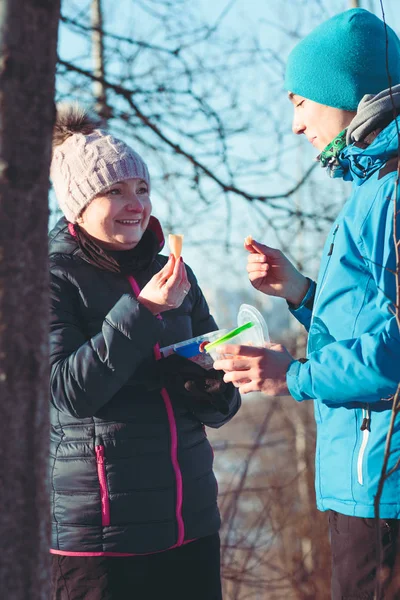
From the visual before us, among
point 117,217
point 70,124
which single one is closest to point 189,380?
point 117,217

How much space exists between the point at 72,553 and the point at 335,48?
1.64 m

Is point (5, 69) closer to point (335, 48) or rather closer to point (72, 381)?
point (72, 381)

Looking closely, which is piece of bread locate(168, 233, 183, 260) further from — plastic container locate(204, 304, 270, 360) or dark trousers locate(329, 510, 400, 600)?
dark trousers locate(329, 510, 400, 600)

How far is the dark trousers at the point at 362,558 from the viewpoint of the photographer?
1711 millimetres

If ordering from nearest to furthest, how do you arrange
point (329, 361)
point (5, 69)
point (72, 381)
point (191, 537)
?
point (5, 69) → point (329, 361) → point (72, 381) → point (191, 537)

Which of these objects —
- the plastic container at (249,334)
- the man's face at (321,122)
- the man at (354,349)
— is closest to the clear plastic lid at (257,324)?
the plastic container at (249,334)

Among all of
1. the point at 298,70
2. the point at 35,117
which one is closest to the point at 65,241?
the point at 298,70

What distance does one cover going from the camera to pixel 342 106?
2086mm

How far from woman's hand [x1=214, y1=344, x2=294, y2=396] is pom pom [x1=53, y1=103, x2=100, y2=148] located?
1.07 metres

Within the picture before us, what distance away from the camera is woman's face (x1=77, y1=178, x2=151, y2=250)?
233cm

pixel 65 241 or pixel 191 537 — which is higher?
pixel 65 241

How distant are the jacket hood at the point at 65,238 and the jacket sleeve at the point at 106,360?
0.33 m

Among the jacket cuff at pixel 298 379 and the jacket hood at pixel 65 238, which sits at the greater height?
the jacket hood at pixel 65 238

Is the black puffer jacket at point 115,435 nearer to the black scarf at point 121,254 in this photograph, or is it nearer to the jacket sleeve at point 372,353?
the black scarf at point 121,254
